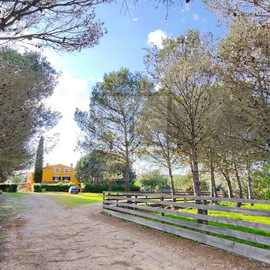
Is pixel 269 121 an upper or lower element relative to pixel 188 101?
lower

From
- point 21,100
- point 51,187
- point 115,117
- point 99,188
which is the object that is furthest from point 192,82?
point 51,187

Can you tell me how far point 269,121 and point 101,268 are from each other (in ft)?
19.0

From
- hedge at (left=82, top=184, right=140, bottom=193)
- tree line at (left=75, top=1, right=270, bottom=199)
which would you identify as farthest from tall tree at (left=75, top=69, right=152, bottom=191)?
hedge at (left=82, top=184, right=140, bottom=193)

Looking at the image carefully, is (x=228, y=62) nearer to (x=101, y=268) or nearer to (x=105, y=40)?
(x=105, y=40)

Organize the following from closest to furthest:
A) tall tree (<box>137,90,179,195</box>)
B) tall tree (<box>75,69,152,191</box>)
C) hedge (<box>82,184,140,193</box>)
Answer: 1. tall tree (<box>137,90,179,195</box>)
2. tall tree (<box>75,69,152,191</box>)
3. hedge (<box>82,184,140,193</box>)

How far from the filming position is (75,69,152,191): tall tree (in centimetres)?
1291

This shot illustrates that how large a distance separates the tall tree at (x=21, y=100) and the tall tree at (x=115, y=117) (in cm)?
233

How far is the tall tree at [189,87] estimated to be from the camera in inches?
261

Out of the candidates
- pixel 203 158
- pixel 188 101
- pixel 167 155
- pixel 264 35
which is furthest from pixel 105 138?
pixel 264 35

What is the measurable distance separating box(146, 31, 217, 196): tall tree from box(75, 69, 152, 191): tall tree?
229 inches

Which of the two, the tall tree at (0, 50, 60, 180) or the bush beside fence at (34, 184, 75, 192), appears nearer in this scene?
the tall tree at (0, 50, 60, 180)

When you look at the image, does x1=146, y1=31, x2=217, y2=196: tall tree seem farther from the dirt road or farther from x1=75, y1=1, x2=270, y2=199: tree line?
the dirt road

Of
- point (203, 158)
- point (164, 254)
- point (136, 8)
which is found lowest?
point (164, 254)

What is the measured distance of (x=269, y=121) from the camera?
20.8 feet
